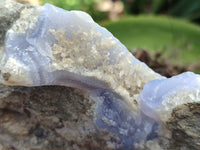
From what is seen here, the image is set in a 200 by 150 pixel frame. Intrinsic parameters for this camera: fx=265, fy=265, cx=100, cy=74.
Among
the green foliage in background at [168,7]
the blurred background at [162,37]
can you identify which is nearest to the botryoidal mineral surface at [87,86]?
the blurred background at [162,37]

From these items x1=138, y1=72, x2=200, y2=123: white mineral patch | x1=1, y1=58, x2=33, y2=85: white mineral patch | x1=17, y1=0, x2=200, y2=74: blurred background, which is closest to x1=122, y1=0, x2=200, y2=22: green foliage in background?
x1=17, y1=0, x2=200, y2=74: blurred background

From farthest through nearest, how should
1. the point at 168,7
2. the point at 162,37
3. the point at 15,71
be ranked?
the point at 168,7, the point at 162,37, the point at 15,71

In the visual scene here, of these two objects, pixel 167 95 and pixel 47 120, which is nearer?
pixel 167 95

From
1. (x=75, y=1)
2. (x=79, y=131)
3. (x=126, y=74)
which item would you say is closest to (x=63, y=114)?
(x=79, y=131)

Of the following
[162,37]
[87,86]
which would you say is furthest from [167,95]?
[162,37]

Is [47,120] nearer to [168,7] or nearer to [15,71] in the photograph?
[15,71]

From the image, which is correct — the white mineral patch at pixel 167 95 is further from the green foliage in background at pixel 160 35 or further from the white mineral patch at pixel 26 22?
the green foliage in background at pixel 160 35

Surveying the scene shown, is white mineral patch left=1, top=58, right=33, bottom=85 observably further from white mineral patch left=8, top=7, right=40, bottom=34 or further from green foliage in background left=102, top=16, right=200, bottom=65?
green foliage in background left=102, top=16, right=200, bottom=65
